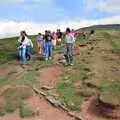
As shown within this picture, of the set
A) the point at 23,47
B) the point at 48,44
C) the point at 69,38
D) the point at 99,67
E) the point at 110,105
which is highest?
the point at 69,38

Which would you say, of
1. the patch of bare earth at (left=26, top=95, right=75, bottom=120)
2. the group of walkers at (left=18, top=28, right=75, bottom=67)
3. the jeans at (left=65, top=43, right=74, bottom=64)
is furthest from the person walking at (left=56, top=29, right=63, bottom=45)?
the patch of bare earth at (left=26, top=95, right=75, bottom=120)

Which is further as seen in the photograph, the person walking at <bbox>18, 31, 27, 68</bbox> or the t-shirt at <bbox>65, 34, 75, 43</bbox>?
the person walking at <bbox>18, 31, 27, 68</bbox>

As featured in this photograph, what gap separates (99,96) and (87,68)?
16.1 feet

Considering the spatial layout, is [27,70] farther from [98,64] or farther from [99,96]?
[99,96]

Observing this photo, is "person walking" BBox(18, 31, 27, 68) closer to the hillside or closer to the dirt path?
the hillside

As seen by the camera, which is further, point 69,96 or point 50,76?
point 50,76

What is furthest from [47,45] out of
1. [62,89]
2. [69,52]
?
[62,89]

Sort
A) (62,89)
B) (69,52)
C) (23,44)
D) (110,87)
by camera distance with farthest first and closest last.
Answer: (23,44) < (69,52) < (62,89) < (110,87)

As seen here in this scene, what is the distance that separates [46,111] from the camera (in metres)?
19.8

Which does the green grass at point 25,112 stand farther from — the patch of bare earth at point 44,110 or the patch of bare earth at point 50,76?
the patch of bare earth at point 50,76

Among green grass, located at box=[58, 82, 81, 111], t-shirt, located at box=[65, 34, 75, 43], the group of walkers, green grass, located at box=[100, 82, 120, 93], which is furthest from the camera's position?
the group of walkers

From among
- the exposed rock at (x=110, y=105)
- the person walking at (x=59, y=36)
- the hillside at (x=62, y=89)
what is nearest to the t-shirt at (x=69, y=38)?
the hillside at (x=62, y=89)

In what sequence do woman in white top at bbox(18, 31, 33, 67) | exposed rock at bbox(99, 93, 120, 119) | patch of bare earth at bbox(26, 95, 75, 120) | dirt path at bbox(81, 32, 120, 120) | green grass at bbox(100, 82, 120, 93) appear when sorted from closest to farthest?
exposed rock at bbox(99, 93, 120, 119) < patch of bare earth at bbox(26, 95, 75, 120) < dirt path at bbox(81, 32, 120, 120) < green grass at bbox(100, 82, 120, 93) < woman in white top at bbox(18, 31, 33, 67)

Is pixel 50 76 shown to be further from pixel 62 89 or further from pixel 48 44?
pixel 48 44
